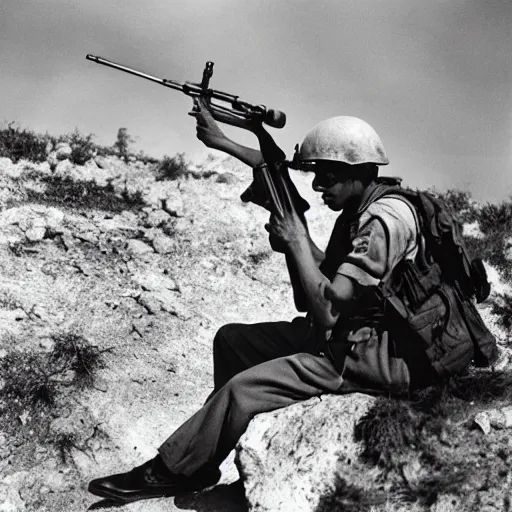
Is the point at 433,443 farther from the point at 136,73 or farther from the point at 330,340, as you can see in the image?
the point at 136,73

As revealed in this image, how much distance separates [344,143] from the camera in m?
3.96

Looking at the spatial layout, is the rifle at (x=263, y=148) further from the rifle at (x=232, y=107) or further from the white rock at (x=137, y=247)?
the white rock at (x=137, y=247)

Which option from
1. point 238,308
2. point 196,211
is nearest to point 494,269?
point 238,308

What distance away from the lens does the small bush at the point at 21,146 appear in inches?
357

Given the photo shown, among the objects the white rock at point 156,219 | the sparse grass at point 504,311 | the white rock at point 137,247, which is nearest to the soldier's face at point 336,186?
the sparse grass at point 504,311

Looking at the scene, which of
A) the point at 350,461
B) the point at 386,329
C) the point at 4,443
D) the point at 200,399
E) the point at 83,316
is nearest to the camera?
the point at 350,461

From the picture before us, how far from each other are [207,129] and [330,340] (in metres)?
1.54

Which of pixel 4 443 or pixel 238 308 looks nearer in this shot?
pixel 4 443

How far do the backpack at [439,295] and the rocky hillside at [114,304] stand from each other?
1.28 meters

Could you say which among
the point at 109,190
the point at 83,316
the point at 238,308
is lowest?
the point at 83,316

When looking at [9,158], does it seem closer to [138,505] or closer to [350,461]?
[138,505]

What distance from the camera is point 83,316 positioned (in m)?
6.74

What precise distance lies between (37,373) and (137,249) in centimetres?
260

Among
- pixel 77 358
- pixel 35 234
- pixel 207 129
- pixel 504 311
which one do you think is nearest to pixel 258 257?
pixel 35 234
